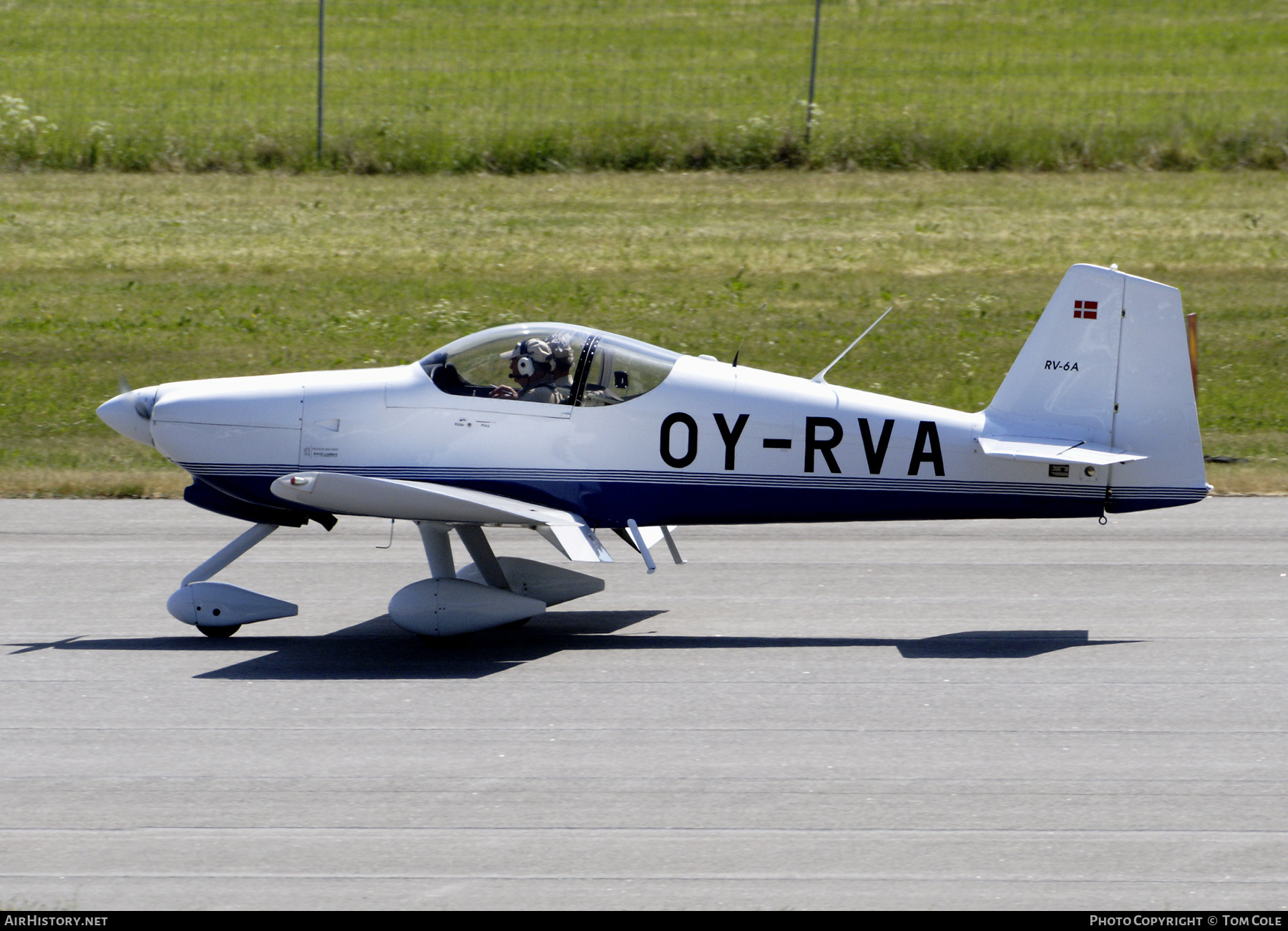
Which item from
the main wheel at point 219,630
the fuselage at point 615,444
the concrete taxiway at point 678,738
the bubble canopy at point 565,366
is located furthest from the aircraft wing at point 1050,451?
the main wheel at point 219,630

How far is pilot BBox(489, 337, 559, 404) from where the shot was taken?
8789 mm

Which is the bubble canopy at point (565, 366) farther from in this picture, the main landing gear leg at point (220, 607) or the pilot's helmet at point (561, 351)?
the main landing gear leg at point (220, 607)

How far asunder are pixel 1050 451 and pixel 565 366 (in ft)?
9.19

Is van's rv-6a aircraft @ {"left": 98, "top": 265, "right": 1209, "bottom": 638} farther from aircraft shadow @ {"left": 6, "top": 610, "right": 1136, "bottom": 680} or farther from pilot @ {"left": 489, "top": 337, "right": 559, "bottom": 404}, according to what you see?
aircraft shadow @ {"left": 6, "top": 610, "right": 1136, "bottom": 680}

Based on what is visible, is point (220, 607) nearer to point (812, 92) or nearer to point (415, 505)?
point (415, 505)

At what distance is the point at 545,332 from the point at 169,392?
2.28m

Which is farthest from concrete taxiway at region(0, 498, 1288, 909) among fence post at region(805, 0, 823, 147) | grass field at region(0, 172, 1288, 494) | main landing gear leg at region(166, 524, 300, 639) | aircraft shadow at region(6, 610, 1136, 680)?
fence post at region(805, 0, 823, 147)

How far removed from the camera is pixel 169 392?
29.4ft

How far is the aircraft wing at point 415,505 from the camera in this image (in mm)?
8281

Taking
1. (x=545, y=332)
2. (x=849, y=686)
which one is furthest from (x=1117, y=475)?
(x=545, y=332)

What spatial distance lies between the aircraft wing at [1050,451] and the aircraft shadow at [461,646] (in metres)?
1.10

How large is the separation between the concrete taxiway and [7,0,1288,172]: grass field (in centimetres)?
1635
